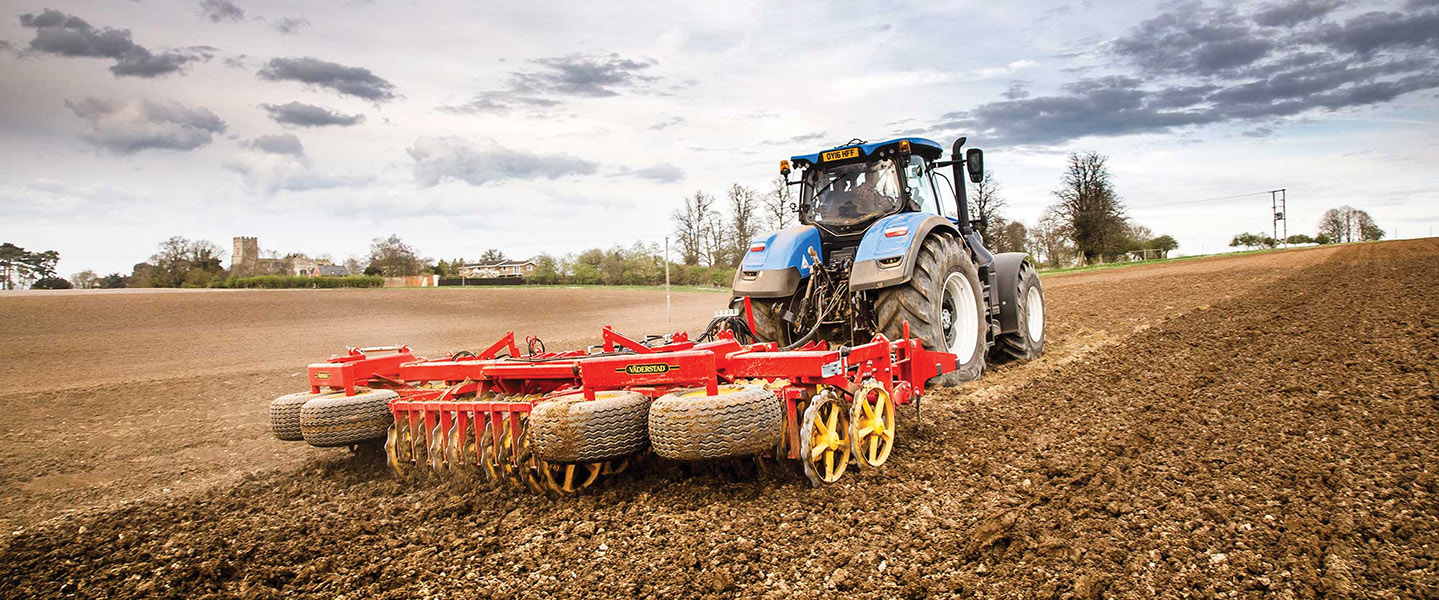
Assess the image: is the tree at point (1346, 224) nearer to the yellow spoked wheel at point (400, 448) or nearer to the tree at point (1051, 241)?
the tree at point (1051, 241)

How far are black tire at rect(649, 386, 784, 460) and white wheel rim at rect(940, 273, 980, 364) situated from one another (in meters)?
3.42

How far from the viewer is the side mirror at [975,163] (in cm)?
710

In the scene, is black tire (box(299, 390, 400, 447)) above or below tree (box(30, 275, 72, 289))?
below

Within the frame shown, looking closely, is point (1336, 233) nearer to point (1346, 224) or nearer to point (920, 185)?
point (1346, 224)

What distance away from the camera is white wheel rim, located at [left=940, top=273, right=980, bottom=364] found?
6.42 meters

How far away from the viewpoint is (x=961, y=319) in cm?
653

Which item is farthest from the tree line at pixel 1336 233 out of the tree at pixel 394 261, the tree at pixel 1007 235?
the tree at pixel 394 261

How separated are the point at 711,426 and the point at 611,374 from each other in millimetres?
727

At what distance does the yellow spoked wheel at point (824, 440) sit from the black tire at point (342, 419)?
242 centimetres

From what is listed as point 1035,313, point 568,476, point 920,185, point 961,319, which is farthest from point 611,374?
point 1035,313

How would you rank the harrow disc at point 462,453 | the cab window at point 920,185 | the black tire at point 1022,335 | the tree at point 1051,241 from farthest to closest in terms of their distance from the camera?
1. the tree at point 1051,241
2. the black tire at point 1022,335
3. the cab window at point 920,185
4. the harrow disc at point 462,453

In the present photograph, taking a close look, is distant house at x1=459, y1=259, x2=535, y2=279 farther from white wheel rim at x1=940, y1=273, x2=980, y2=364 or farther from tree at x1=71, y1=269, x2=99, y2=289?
white wheel rim at x1=940, y1=273, x2=980, y2=364

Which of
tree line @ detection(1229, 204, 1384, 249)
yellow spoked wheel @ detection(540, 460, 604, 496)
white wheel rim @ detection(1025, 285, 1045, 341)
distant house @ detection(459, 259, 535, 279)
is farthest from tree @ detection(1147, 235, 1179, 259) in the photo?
yellow spoked wheel @ detection(540, 460, 604, 496)

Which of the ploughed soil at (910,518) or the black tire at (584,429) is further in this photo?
the black tire at (584,429)
